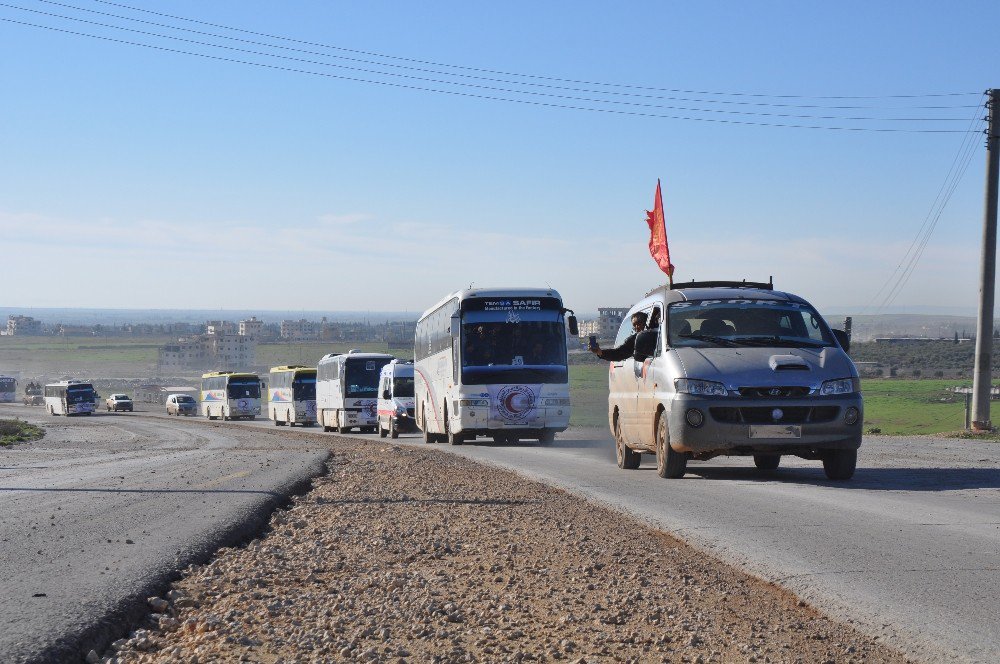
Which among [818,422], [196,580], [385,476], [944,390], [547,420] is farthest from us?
[944,390]

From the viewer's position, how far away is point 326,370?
50.2 meters

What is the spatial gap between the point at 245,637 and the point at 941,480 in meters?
10.1

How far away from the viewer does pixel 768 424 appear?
12.1 metres

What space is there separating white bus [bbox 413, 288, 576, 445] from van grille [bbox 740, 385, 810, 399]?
14.6 meters

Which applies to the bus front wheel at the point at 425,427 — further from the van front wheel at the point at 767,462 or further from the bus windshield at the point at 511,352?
the van front wheel at the point at 767,462

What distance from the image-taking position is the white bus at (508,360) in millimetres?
26625

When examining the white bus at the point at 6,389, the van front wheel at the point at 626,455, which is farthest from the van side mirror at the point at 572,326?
the white bus at the point at 6,389

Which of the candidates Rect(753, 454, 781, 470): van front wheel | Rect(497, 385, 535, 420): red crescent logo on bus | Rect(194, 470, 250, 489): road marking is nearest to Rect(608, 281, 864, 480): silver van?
Rect(753, 454, 781, 470): van front wheel

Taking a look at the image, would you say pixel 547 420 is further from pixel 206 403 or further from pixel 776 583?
pixel 206 403

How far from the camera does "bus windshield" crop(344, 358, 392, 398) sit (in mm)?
45938

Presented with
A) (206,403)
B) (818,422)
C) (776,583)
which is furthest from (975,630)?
(206,403)

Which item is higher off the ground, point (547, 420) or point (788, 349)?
point (788, 349)

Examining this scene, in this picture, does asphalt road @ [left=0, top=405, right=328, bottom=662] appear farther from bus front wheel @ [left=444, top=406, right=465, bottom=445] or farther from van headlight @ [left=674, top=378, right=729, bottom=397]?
bus front wheel @ [left=444, top=406, right=465, bottom=445]

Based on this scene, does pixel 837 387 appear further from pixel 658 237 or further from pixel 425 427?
pixel 425 427
